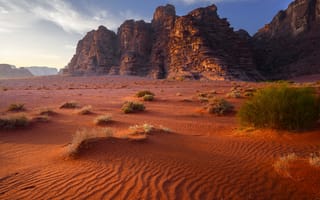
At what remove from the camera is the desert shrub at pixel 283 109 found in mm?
6668

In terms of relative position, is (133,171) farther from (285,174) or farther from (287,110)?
(287,110)

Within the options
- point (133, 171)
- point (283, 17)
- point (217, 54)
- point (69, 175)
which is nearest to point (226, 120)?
point (133, 171)

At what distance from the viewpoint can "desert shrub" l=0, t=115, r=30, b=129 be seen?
7805mm

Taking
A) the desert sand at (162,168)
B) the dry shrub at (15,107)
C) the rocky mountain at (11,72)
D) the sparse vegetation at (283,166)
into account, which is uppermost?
the rocky mountain at (11,72)

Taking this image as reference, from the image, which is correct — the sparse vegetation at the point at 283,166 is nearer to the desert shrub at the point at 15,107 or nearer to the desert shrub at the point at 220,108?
the desert shrub at the point at 220,108

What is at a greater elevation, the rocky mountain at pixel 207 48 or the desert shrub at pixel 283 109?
the rocky mountain at pixel 207 48

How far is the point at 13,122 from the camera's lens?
7.91 metres

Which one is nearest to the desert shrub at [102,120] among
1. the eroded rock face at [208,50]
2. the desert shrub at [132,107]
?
the desert shrub at [132,107]

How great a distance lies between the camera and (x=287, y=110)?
6816mm

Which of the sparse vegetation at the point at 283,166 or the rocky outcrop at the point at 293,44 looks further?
the rocky outcrop at the point at 293,44

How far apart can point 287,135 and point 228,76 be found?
131 ft

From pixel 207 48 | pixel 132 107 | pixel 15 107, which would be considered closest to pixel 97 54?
pixel 207 48

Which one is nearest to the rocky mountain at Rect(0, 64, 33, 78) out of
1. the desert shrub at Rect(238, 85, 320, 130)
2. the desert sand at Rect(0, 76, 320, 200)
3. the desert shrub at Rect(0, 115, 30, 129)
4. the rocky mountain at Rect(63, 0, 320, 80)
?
the rocky mountain at Rect(63, 0, 320, 80)

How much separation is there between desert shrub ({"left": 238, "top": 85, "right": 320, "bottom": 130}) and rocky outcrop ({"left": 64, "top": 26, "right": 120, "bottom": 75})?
6649cm
